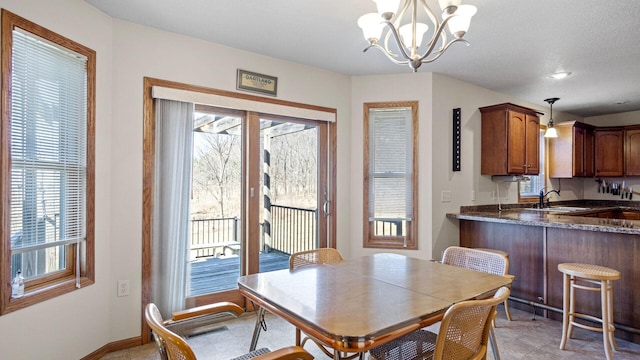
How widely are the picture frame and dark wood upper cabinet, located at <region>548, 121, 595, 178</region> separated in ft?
15.8

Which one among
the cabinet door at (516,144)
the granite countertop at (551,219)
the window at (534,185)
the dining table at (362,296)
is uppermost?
the cabinet door at (516,144)

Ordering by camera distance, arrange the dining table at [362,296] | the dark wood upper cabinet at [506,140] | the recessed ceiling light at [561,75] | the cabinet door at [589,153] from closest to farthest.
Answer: the dining table at [362,296], the recessed ceiling light at [561,75], the dark wood upper cabinet at [506,140], the cabinet door at [589,153]

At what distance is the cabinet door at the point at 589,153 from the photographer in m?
5.75

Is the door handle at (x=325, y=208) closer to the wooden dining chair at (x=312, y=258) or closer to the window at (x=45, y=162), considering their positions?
the wooden dining chair at (x=312, y=258)

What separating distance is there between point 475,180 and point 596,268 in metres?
1.83

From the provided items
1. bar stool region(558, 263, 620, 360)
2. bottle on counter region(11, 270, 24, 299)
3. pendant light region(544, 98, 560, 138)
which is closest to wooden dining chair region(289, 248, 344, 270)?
bottle on counter region(11, 270, 24, 299)

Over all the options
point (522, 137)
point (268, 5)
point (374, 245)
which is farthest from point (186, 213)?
point (522, 137)

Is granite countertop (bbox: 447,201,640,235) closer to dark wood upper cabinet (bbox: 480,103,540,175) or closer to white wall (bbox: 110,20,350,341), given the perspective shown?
dark wood upper cabinet (bbox: 480,103,540,175)

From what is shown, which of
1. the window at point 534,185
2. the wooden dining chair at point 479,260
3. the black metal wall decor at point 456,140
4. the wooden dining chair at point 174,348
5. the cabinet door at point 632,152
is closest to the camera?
the wooden dining chair at point 174,348

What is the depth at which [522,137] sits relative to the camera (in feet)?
14.5

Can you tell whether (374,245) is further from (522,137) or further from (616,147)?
(616,147)

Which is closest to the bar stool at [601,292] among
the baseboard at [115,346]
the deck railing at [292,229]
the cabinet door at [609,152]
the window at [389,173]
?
the window at [389,173]

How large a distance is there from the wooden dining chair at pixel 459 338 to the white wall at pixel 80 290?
1990 mm

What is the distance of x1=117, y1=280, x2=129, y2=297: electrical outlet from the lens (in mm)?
2684
